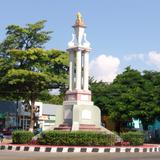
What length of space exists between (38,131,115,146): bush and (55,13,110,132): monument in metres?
2.67

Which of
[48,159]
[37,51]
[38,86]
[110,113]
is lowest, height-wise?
[48,159]

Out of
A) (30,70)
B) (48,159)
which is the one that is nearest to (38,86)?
(30,70)

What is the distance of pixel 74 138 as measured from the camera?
25391mm

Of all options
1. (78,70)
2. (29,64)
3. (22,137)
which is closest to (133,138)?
(78,70)

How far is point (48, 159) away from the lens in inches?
731

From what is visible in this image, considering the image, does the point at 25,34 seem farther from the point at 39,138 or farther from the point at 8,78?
the point at 39,138

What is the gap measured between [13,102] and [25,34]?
11.5m

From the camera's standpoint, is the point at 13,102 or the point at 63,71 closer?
the point at 63,71

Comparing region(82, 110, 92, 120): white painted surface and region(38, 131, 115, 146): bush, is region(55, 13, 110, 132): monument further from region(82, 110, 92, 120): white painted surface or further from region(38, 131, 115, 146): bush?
region(38, 131, 115, 146): bush

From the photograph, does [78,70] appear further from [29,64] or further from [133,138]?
[29,64]

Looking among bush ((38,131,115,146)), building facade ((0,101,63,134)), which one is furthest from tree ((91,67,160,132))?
bush ((38,131,115,146))

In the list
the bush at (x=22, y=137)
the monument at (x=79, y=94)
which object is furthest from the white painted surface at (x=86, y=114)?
the bush at (x=22, y=137)

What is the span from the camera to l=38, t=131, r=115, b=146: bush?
25375 mm

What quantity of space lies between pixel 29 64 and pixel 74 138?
21646mm
